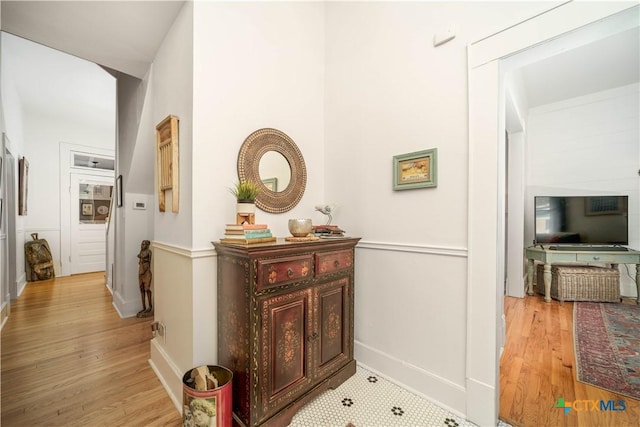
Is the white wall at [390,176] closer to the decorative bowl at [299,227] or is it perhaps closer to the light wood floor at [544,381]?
the light wood floor at [544,381]

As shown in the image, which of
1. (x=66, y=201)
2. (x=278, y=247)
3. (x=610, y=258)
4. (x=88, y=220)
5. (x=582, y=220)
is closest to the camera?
(x=278, y=247)

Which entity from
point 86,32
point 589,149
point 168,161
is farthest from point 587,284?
point 86,32

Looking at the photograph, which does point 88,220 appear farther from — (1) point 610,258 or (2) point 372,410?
(1) point 610,258

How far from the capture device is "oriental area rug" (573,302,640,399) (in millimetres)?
1884

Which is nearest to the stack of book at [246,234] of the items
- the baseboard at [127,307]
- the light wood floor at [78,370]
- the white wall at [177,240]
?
the white wall at [177,240]

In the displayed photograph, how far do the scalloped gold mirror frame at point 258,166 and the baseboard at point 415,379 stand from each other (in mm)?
1302

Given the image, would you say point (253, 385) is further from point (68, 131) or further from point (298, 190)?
point (68, 131)

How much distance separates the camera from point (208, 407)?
1.33m

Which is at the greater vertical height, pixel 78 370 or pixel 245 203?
pixel 245 203

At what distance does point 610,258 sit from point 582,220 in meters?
0.57

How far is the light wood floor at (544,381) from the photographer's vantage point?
1.56 meters

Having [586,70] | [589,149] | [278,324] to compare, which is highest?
[586,70]

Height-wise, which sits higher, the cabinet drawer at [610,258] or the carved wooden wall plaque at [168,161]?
the carved wooden wall plaque at [168,161]

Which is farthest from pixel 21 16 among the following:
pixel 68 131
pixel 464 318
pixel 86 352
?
pixel 68 131
